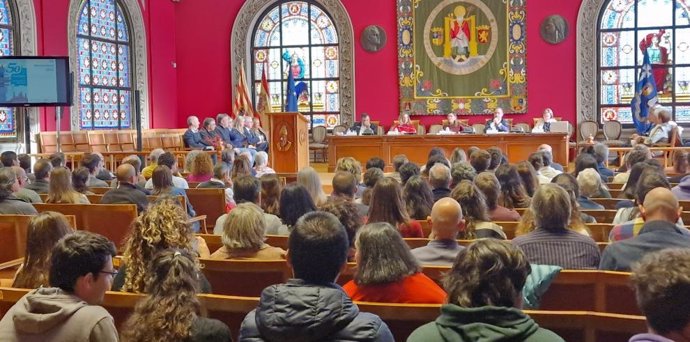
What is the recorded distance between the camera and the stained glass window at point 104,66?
15.9 meters

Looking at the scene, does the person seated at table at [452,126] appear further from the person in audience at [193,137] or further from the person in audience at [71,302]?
the person in audience at [71,302]

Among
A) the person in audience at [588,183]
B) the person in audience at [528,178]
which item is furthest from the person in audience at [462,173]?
the person in audience at [588,183]

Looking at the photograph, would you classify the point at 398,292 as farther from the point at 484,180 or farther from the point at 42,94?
the point at 42,94

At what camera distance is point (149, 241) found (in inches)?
135

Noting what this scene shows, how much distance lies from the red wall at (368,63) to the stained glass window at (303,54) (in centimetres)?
66

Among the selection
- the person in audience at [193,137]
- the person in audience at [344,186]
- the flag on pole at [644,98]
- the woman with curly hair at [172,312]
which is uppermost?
the flag on pole at [644,98]

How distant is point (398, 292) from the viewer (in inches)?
119

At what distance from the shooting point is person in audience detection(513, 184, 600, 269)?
12.7ft

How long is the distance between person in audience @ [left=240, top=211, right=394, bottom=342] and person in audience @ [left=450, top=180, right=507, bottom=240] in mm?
2035

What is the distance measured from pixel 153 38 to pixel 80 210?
12.1 m

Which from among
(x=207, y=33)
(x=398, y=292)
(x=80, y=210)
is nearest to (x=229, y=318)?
(x=398, y=292)

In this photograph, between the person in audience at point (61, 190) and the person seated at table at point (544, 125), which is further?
→ the person seated at table at point (544, 125)

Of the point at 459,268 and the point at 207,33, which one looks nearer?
the point at 459,268

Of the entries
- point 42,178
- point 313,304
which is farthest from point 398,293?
point 42,178
